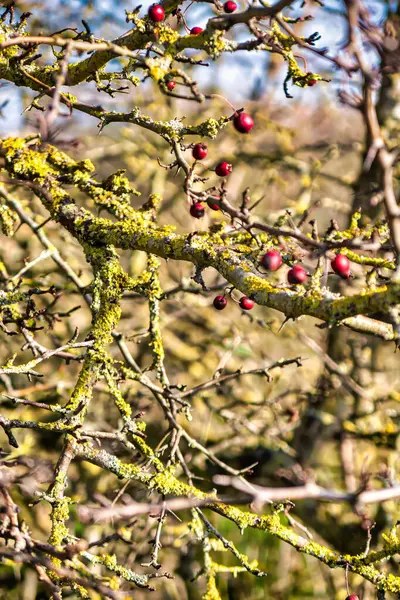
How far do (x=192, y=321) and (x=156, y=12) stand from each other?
14.4 feet

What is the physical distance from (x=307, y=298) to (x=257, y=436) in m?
3.52

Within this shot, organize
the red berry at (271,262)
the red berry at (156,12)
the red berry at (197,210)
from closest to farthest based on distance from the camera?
1. the red berry at (271,262)
2. the red berry at (156,12)
3. the red berry at (197,210)

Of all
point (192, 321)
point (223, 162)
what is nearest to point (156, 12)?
point (223, 162)

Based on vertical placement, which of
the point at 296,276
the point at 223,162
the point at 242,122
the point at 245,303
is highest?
the point at 242,122

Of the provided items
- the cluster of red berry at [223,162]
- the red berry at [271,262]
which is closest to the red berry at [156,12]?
the cluster of red berry at [223,162]

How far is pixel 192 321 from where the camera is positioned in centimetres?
627

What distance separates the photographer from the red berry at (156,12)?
208cm

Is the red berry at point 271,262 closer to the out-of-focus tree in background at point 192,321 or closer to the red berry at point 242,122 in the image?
the out-of-focus tree in background at point 192,321

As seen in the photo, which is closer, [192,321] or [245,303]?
[245,303]

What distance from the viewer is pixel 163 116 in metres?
6.47

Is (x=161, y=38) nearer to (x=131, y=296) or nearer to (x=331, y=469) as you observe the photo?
(x=131, y=296)

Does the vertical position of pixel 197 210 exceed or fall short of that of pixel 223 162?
it falls short

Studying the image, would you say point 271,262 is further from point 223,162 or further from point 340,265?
point 223,162

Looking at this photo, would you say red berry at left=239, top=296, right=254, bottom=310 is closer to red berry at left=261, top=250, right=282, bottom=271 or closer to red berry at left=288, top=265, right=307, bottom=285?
red berry at left=288, top=265, right=307, bottom=285
